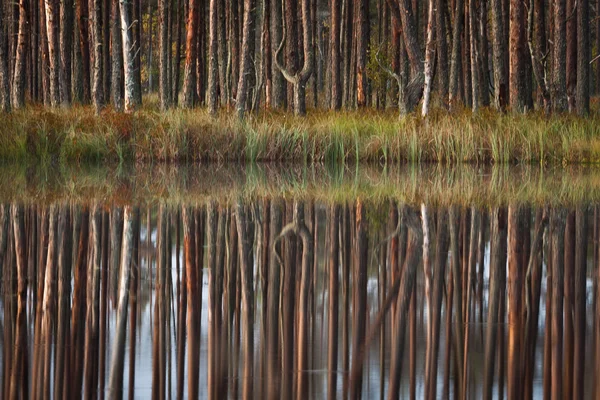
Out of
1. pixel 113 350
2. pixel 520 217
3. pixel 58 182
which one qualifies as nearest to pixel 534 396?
pixel 113 350

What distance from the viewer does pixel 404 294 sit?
15.4 feet

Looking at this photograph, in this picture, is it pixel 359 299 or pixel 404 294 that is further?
pixel 404 294

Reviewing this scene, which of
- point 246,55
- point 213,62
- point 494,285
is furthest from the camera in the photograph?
point 213,62

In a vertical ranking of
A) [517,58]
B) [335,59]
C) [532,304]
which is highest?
[335,59]

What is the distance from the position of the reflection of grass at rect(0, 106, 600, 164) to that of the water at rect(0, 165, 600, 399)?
245 inches

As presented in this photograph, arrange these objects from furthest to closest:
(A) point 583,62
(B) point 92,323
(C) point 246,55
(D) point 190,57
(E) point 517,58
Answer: (A) point 583,62 < (D) point 190,57 < (E) point 517,58 < (C) point 246,55 < (B) point 92,323

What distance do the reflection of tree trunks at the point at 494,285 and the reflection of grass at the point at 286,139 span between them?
7.33 metres

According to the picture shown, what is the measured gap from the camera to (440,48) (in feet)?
82.4

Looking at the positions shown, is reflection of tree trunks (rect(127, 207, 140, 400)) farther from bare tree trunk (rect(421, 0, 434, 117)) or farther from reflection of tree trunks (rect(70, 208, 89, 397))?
bare tree trunk (rect(421, 0, 434, 117))

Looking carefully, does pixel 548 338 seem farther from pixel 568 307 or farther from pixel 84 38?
pixel 84 38

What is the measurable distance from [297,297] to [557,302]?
1171 mm

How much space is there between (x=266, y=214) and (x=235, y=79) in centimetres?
2307

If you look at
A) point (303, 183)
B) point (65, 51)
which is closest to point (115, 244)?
point (303, 183)

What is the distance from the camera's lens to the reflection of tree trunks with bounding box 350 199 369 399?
A: 319cm
